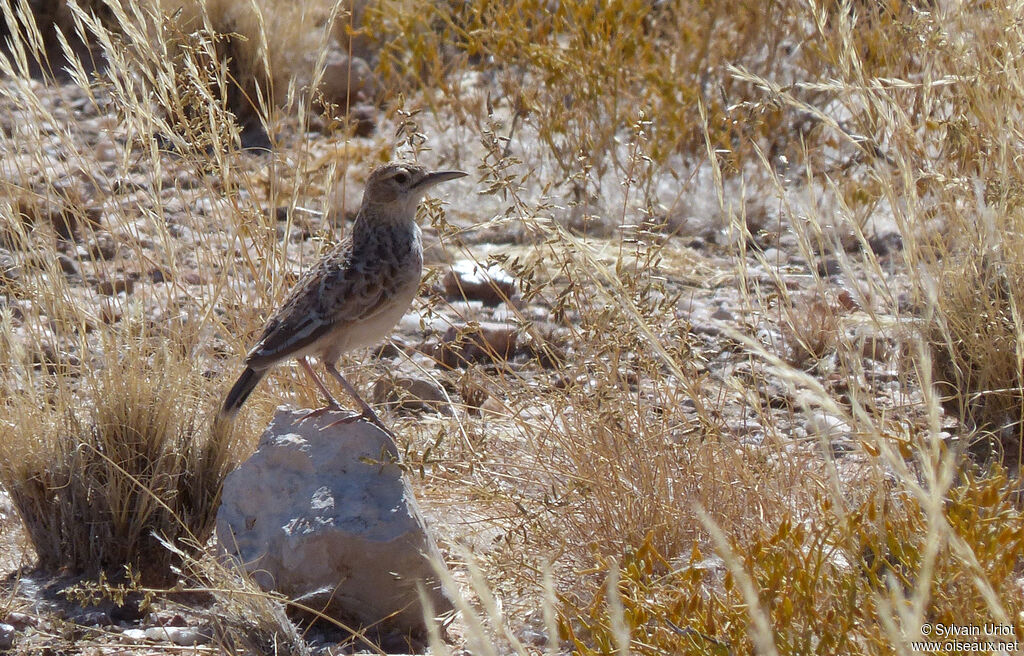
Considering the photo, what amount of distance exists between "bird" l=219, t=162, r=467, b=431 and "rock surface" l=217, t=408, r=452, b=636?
19 centimetres

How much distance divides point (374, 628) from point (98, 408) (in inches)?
50.4

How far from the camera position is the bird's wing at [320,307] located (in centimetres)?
384

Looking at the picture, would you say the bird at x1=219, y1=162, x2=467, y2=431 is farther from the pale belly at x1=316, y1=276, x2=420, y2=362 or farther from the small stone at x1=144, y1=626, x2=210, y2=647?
the small stone at x1=144, y1=626, x2=210, y2=647

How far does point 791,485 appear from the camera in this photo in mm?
3449

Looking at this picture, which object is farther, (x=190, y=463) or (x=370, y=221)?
(x=370, y=221)

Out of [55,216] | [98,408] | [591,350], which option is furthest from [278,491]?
[55,216]

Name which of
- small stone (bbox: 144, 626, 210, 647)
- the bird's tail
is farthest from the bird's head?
small stone (bbox: 144, 626, 210, 647)

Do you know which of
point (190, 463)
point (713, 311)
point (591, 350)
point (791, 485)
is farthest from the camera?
point (713, 311)

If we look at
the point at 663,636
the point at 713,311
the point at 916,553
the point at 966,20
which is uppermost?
the point at 966,20

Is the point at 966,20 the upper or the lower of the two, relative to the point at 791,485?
upper

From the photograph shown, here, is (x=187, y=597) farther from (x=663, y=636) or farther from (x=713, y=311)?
(x=713, y=311)

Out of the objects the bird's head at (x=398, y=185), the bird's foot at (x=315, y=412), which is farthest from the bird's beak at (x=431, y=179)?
the bird's foot at (x=315, y=412)

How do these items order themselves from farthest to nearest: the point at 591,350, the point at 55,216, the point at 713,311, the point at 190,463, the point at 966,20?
the point at 55,216, the point at 713,311, the point at 966,20, the point at 190,463, the point at 591,350

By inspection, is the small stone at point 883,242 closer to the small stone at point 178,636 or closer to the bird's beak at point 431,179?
the bird's beak at point 431,179
